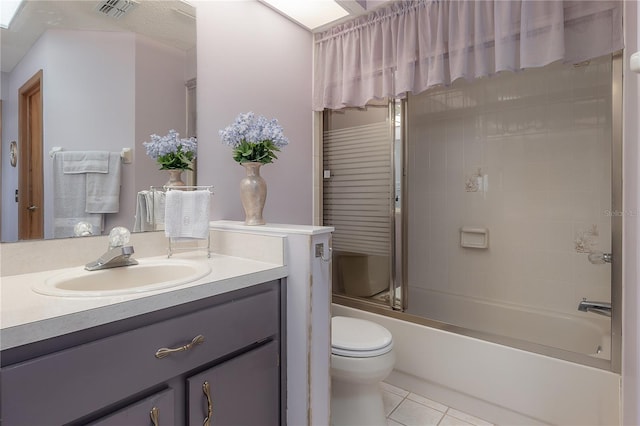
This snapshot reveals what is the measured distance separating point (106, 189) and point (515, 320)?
263cm

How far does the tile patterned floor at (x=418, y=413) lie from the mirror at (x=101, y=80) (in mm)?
1615

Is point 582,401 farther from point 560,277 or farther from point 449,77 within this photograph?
point 449,77

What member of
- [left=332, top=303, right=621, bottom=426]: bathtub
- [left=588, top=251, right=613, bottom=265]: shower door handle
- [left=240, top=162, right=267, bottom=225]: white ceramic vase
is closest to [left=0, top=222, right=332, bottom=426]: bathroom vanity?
[left=240, top=162, right=267, bottom=225]: white ceramic vase

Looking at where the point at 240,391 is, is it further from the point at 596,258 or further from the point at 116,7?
the point at 596,258

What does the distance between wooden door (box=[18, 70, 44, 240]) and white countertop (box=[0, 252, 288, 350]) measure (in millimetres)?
174

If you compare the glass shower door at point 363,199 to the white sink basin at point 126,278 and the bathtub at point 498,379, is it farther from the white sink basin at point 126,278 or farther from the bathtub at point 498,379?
the white sink basin at point 126,278

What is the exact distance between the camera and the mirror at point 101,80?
1.11m

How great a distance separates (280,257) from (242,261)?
0.17 metres

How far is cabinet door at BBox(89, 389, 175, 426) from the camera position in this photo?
77 centimetres

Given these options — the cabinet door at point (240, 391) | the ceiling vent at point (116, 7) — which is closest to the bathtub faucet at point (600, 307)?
the cabinet door at point (240, 391)

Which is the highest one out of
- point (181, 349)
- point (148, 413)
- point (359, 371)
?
point (181, 349)

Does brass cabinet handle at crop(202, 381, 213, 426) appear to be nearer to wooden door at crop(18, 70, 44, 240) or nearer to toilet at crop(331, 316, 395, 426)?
toilet at crop(331, 316, 395, 426)

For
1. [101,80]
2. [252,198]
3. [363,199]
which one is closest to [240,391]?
[252,198]

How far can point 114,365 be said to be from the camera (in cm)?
77
